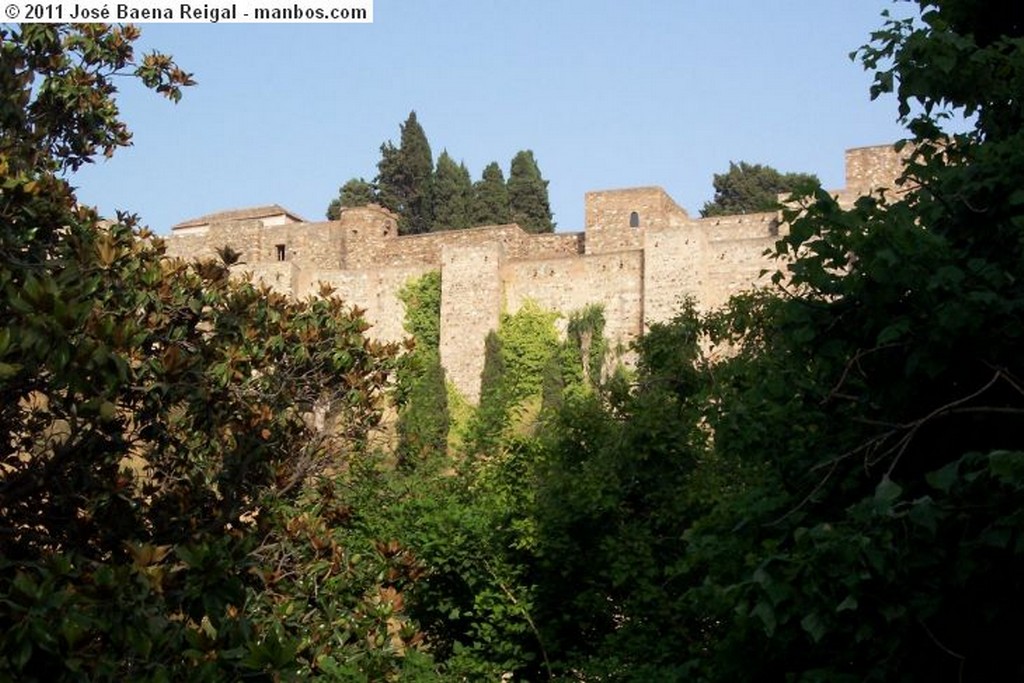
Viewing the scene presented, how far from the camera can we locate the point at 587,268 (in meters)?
38.4

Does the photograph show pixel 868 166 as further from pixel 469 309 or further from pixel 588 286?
pixel 469 309

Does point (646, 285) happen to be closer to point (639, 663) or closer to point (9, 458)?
point (639, 663)

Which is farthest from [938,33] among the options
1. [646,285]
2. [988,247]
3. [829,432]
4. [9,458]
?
[646,285]

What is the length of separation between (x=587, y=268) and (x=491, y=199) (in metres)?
22.9

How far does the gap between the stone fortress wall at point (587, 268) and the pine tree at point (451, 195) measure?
16.2 meters

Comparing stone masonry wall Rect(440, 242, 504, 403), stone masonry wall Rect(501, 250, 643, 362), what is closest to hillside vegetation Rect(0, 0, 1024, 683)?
stone masonry wall Rect(501, 250, 643, 362)

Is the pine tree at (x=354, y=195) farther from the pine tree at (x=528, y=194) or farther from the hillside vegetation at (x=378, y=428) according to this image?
the hillside vegetation at (x=378, y=428)

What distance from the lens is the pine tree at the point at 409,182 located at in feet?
209

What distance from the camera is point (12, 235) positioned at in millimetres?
8320

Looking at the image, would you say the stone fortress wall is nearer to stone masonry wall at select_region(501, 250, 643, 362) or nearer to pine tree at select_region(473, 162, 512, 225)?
stone masonry wall at select_region(501, 250, 643, 362)

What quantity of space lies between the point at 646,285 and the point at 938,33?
92.8 feet

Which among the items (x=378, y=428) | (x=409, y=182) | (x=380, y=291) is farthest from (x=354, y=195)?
(x=378, y=428)

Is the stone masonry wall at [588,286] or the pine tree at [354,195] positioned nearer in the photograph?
the stone masonry wall at [588,286]

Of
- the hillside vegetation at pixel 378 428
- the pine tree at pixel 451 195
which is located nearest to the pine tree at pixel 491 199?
the pine tree at pixel 451 195
